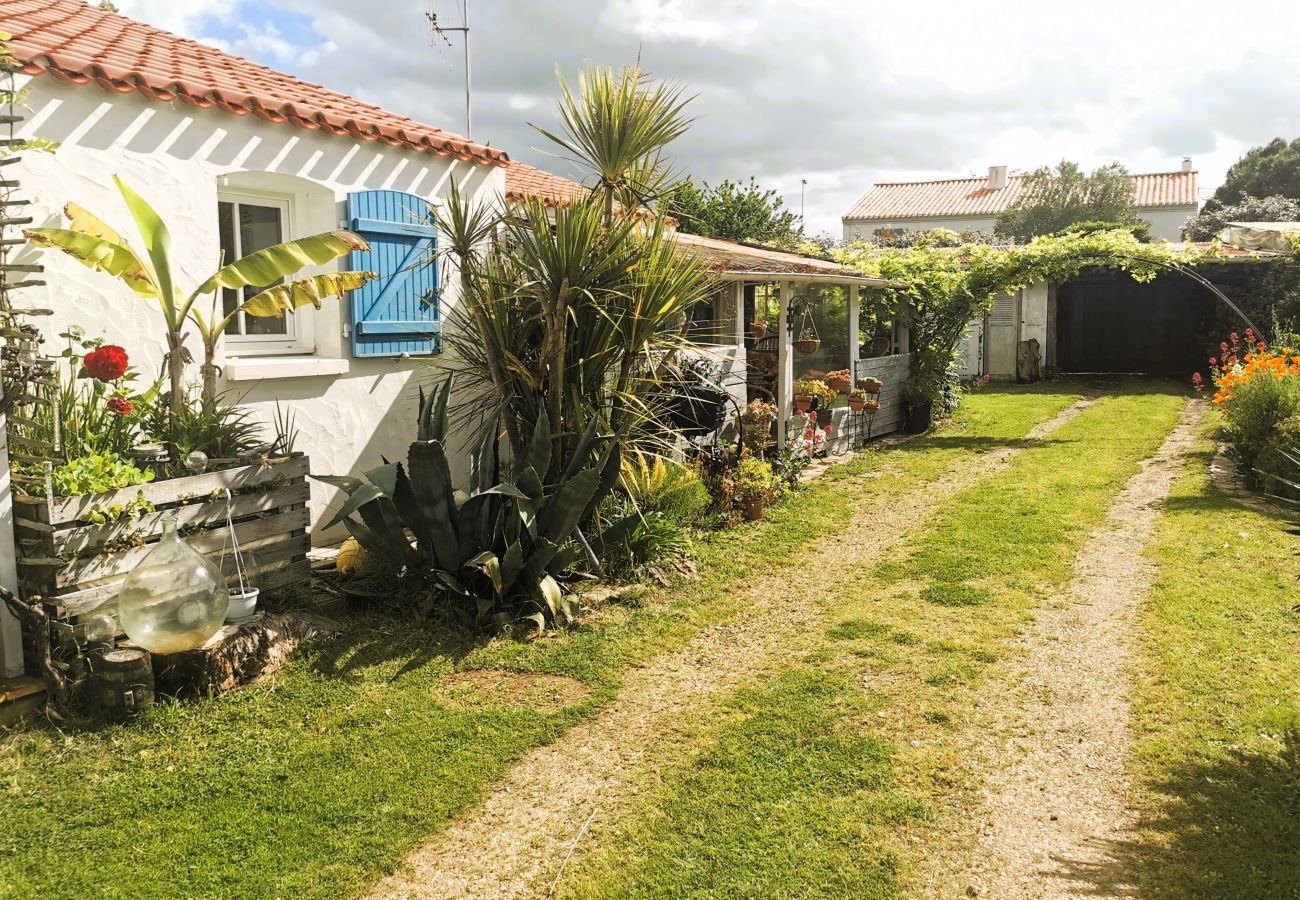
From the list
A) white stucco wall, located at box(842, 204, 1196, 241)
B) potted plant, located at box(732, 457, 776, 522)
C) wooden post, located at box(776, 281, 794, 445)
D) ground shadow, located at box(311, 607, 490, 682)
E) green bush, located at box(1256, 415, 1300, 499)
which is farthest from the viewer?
white stucco wall, located at box(842, 204, 1196, 241)

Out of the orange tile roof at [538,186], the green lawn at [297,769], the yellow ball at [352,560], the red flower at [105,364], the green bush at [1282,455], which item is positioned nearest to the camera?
the green lawn at [297,769]

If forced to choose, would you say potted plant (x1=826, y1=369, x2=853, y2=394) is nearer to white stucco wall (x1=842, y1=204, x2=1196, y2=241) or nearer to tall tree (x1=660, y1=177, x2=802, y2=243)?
tall tree (x1=660, y1=177, x2=802, y2=243)

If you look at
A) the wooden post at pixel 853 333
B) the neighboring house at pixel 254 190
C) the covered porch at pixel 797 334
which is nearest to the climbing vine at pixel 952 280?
the covered porch at pixel 797 334

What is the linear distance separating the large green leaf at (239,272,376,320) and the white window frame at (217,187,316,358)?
957mm

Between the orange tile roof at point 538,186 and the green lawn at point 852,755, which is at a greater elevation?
the orange tile roof at point 538,186

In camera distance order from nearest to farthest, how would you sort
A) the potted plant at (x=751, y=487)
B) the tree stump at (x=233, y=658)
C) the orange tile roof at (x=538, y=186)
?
1. the tree stump at (x=233, y=658)
2. the potted plant at (x=751, y=487)
3. the orange tile roof at (x=538, y=186)

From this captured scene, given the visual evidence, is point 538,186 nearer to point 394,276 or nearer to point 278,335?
point 394,276

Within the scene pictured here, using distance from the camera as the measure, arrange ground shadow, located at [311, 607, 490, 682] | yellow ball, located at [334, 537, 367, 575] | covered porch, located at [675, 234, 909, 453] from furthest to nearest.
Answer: covered porch, located at [675, 234, 909, 453]
yellow ball, located at [334, 537, 367, 575]
ground shadow, located at [311, 607, 490, 682]

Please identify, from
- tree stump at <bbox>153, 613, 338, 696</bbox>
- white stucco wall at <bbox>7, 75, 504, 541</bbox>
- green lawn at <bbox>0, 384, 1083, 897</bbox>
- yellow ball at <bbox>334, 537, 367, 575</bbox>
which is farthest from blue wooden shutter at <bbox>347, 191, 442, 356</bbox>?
tree stump at <bbox>153, 613, 338, 696</bbox>

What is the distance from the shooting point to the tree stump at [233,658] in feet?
15.6

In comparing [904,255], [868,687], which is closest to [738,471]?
[868,687]

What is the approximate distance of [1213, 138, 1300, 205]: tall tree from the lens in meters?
47.9

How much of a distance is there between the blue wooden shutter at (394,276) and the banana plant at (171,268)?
117 cm

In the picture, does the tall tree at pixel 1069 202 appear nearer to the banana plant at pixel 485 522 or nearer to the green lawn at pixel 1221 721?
the green lawn at pixel 1221 721
